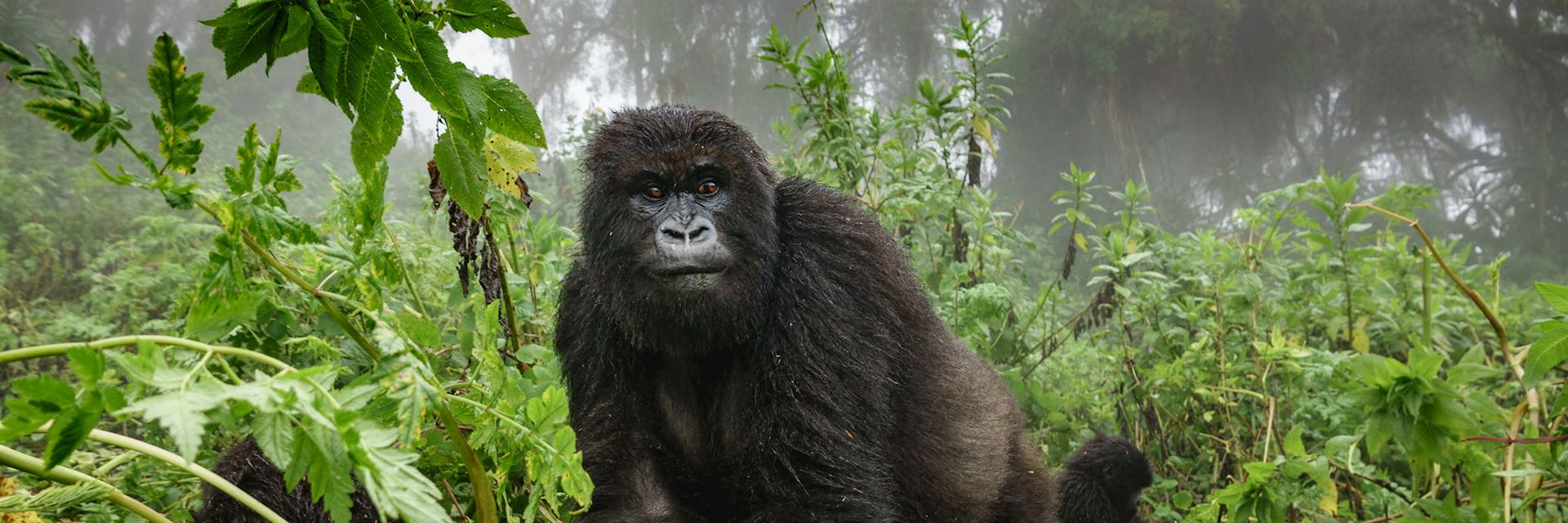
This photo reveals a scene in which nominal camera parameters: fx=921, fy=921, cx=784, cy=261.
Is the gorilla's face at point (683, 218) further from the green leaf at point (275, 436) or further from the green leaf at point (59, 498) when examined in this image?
the green leaf at point (275, 436)

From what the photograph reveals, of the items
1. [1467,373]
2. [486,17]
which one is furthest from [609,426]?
[1467,373]

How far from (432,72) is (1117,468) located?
3.08 m

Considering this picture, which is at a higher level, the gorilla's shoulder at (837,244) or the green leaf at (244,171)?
the green leaf at (244,171)

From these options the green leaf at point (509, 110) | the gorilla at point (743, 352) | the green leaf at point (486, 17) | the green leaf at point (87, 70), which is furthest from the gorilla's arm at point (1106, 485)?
the green leaf at point (87, 70)

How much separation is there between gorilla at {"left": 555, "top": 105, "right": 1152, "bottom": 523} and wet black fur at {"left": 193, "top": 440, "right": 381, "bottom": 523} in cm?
67

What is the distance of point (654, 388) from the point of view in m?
2.84

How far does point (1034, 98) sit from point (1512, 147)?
17.2 feet

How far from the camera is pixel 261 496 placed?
2.38m

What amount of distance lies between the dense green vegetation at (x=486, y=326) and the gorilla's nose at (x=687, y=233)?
16.8 inches

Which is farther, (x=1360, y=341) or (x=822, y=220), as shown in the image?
(x=1360, y=341)

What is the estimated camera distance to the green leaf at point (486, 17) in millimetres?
1280

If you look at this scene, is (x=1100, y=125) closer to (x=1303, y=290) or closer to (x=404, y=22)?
(x=1303, y=290)

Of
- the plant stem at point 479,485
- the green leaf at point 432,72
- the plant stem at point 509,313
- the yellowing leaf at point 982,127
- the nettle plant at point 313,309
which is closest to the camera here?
the nettle plant at point 313,309

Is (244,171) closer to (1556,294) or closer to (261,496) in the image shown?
(261,496)
